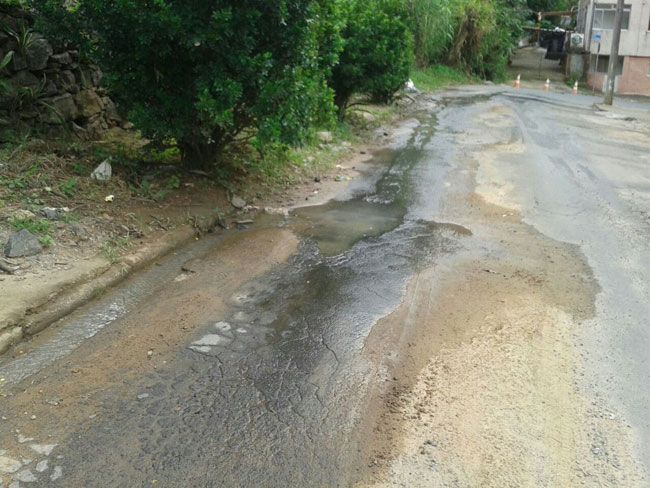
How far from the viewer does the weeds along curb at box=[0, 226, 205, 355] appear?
4.74 metres

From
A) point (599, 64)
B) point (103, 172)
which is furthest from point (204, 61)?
point (599, 64)

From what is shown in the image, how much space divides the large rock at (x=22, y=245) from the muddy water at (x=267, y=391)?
127 cm

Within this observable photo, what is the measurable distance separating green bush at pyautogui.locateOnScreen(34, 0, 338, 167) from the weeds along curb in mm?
1484

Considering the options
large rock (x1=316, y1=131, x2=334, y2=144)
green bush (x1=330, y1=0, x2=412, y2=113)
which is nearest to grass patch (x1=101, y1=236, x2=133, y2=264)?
large rock (x1=316, y1=131, x2=334, y2=144)

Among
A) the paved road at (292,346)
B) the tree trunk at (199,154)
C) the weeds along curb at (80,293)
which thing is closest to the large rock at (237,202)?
the paved road at (292,346)

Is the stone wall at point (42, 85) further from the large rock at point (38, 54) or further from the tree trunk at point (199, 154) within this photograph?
the tree trunk at point (199, 154)

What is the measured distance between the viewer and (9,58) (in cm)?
743

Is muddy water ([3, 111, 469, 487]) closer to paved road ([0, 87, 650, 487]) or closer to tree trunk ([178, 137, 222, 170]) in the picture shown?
paved road ([0, 87, 650, 487])

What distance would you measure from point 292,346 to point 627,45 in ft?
122

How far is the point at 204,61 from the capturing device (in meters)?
7.35

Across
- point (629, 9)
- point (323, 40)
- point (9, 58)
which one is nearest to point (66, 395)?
point (9, 58)

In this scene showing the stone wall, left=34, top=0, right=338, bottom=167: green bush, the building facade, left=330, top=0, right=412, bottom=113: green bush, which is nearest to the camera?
left=34, top=0, right=338, bottom=167: green bush

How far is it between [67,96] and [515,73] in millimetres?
40690

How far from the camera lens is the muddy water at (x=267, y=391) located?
3500 mm
